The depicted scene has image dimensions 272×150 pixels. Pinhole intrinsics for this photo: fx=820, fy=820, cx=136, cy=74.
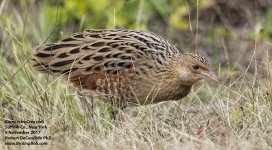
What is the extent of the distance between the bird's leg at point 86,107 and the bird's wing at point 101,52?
0.20 meters

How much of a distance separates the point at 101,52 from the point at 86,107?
39cm

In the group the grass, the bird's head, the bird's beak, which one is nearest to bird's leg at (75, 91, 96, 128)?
the grass

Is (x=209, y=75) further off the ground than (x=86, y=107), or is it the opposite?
(x=209, y=75)

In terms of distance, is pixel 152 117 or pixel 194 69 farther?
pixel 194 69

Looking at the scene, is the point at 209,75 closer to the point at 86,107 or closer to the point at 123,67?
the point at 123,67

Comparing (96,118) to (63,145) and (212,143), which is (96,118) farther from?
(212,143)

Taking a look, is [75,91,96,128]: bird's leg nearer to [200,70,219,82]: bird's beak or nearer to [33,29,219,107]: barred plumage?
[33,29,219,107]: barred plumage

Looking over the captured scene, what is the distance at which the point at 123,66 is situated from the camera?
17.7ft

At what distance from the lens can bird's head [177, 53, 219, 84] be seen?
544 cm

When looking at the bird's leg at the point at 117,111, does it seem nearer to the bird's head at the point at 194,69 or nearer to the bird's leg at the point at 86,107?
the bird's leg at the point at 86,107

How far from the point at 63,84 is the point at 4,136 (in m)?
1.18

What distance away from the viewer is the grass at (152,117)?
4.68 m

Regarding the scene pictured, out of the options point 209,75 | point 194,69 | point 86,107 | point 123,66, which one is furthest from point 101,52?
point 209,75

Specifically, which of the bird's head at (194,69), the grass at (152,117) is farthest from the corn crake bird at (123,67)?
the grass at (152,117)
